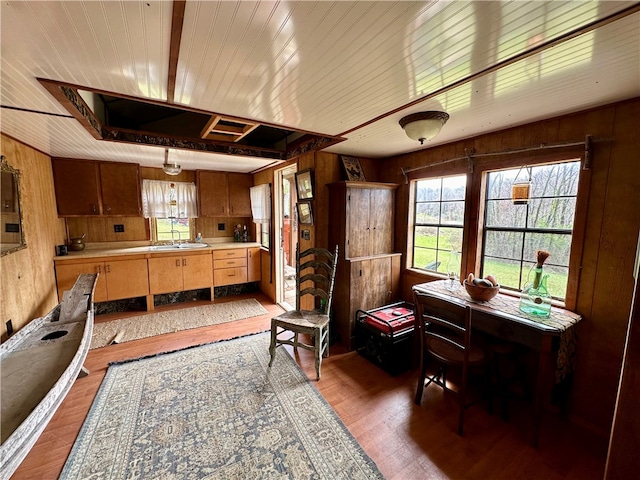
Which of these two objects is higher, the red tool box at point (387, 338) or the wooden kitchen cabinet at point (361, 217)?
the wooden kitchen cabinet at point (361, 217)

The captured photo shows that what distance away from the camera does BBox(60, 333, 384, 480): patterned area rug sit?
5.11 feet

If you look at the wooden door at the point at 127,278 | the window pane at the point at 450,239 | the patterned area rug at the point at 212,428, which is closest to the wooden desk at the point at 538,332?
the window pane at the point at 450,239

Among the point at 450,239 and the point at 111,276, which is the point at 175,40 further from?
the point at 111,276

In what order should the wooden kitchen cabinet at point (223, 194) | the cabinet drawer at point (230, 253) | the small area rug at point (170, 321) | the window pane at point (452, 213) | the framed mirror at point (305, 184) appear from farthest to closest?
1. the wooden kitchen cabinet at point (223, 194)
2. the cabinet drawer at point (230, 253)
3. the small area rug at point (170, 321)
4. the framed mirror at point (305, 184)
5. the window pane at point (452, 213)

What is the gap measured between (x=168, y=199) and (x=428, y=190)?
3955 mm

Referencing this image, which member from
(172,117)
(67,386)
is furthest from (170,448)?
(172,117)

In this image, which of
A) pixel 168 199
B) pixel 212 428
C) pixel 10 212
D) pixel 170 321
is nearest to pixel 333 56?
pixel 212 428

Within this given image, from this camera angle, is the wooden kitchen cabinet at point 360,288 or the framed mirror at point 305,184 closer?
the wooden kitchen cabinet at point 360,288

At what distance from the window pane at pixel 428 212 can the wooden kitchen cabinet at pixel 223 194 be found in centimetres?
304

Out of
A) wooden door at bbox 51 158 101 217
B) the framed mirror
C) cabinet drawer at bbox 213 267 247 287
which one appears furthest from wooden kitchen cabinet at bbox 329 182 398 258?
wooden door at bbox 51 158 101 217

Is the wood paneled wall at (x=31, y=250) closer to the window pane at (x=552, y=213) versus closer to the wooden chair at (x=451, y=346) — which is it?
the wooden chair at (x=451, y=346)

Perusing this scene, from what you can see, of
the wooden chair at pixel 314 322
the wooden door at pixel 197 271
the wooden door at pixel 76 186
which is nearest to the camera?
the wooden chair at pixel 314 322

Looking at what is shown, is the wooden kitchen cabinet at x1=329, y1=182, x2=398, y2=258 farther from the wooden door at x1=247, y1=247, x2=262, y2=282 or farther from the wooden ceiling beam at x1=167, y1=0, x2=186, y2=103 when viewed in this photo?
the wooden door at x1=247, y1=247, x2=262, y2=282

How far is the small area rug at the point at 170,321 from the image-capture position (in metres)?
3.21
